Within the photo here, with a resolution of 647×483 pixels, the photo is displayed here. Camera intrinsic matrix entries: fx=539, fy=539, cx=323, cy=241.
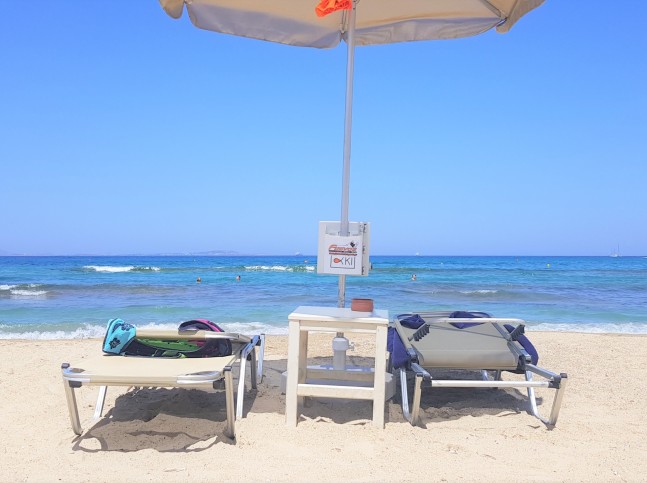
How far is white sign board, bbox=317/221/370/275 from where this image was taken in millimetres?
3561

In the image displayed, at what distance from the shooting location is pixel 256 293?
1686 cm

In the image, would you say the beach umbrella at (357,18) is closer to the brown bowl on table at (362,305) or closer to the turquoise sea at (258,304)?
the brown bowl on table at (362,305)

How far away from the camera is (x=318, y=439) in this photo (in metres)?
3.21

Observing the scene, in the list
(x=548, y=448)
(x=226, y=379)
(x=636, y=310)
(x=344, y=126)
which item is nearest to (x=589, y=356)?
(x=548, y=448)

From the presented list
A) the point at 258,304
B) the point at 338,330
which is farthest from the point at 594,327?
the point at 338,330

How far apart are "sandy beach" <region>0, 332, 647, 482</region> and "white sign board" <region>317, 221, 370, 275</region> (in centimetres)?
98

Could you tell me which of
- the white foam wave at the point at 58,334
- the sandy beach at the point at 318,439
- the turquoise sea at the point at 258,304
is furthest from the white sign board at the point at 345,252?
the white foam wave at the point at 58,334

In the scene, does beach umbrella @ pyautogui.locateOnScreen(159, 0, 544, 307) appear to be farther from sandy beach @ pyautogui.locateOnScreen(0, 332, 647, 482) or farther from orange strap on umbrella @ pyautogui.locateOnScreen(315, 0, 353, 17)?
sandy beach @ pyautogui.locateOnScreen(0, 332, 647, 482)

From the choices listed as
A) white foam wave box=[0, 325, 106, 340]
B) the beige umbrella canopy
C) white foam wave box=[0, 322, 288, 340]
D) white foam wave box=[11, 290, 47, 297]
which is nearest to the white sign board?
the beige umbrella canopy

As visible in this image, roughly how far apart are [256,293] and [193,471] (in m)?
14.2

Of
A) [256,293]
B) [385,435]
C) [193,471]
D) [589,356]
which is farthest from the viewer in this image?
[256,293]

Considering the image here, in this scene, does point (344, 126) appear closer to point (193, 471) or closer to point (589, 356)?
point (193, 471)

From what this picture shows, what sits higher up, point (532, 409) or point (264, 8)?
point (264, 8)

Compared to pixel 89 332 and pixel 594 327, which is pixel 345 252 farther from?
pixel 594 327
